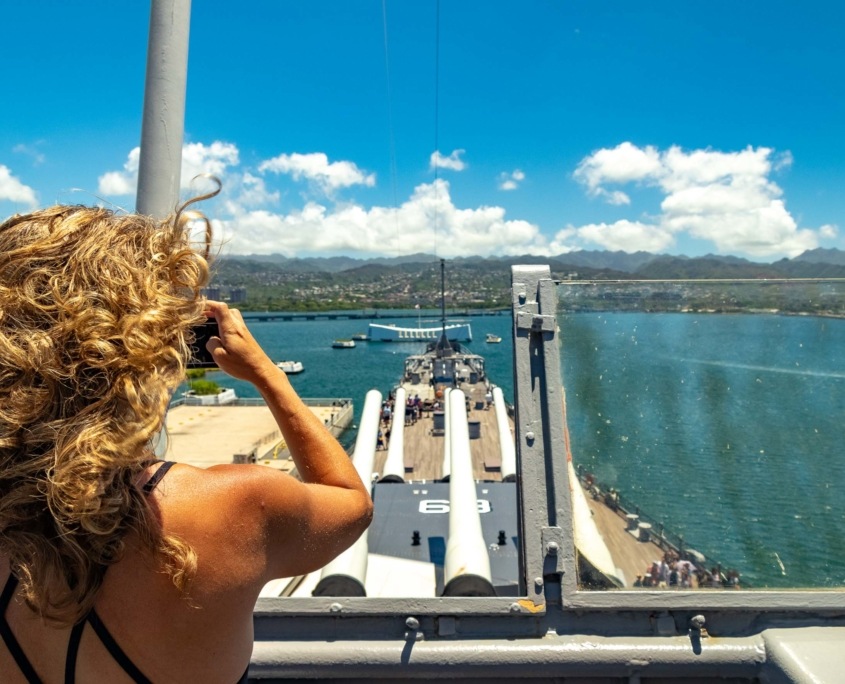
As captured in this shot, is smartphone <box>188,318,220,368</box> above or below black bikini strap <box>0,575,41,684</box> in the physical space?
above

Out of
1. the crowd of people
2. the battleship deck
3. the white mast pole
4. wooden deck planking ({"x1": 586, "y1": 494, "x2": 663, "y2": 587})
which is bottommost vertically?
the battleship deck

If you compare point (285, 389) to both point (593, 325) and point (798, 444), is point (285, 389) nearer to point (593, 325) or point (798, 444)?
point (593, 325)

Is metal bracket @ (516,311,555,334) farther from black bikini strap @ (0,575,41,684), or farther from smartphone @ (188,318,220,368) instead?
black bikini strap @ (0,575,41,684)

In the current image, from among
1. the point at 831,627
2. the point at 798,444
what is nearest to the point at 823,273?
the point at 798,444

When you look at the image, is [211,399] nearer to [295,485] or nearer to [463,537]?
[463,537]

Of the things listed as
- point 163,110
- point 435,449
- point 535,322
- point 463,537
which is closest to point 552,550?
point 535,322

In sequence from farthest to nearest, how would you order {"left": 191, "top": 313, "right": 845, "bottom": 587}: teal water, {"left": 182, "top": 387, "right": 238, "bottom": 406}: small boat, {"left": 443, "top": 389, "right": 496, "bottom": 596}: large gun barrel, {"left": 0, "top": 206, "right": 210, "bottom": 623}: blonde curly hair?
{"left": 182, "top": 387, "right": 238, "bottom": 406}: small boat
{"left": 443, "top": 389, "right": 496, "bottom": 596}: large gun barrel
{"left": 191, "top": 313, "right": 845, "bottom": 587}: teal water
{"left": 0, "top": 206, "right": 210, "bottom": 623}: blonde curly hair

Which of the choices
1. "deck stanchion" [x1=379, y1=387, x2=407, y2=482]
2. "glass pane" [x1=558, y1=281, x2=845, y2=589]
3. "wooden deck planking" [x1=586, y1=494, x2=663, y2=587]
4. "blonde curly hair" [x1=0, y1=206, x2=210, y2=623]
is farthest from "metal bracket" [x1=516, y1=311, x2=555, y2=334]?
"deck stanchion" [x1=379, y1=387, x2=407, y2=482]
